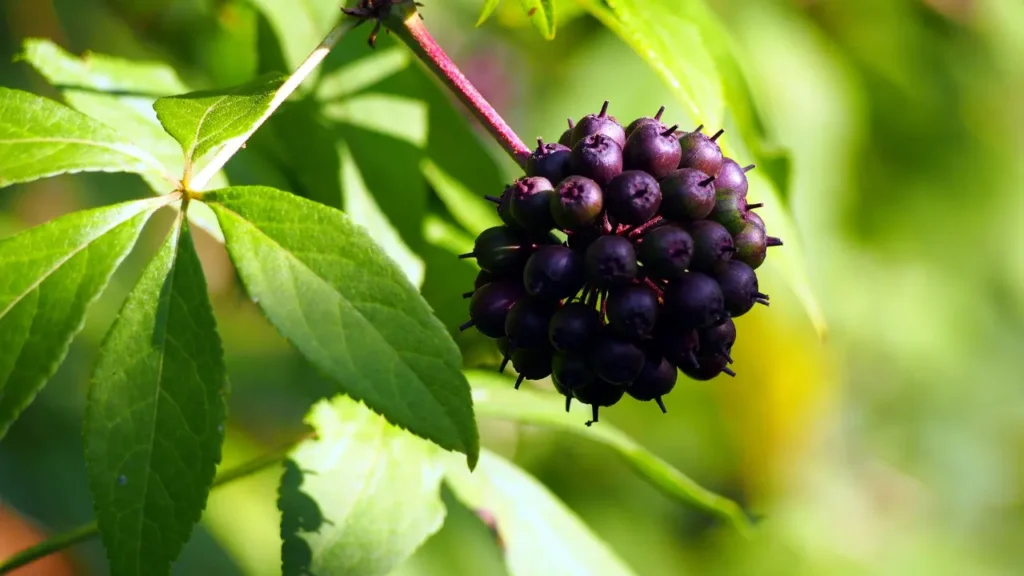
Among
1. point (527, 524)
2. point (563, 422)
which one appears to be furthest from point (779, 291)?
point (527, 524)

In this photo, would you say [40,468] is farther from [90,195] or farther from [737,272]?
[737,272]

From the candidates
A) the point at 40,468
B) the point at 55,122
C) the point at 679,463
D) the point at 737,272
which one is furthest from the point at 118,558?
the point at 679,463

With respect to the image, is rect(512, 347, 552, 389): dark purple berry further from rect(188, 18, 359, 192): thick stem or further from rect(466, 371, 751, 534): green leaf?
rect(466, 371, 751, 534): green leaf

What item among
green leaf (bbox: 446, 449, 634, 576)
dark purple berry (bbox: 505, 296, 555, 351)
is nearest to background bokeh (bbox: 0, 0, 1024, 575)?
green leaf (bbox: 446, 449, 634, 576)

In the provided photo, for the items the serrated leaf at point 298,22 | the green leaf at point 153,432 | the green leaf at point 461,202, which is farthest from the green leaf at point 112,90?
the green leaf at point 153,432

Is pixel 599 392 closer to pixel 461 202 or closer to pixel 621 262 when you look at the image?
pixel 621 262

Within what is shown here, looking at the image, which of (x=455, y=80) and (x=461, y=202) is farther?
(x=461, y=202)

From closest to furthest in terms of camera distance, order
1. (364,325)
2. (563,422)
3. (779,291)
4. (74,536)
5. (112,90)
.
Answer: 1. (364,325)
2. (74,536)
3. (112,90)
4. (563,422)
5. (779,291)
